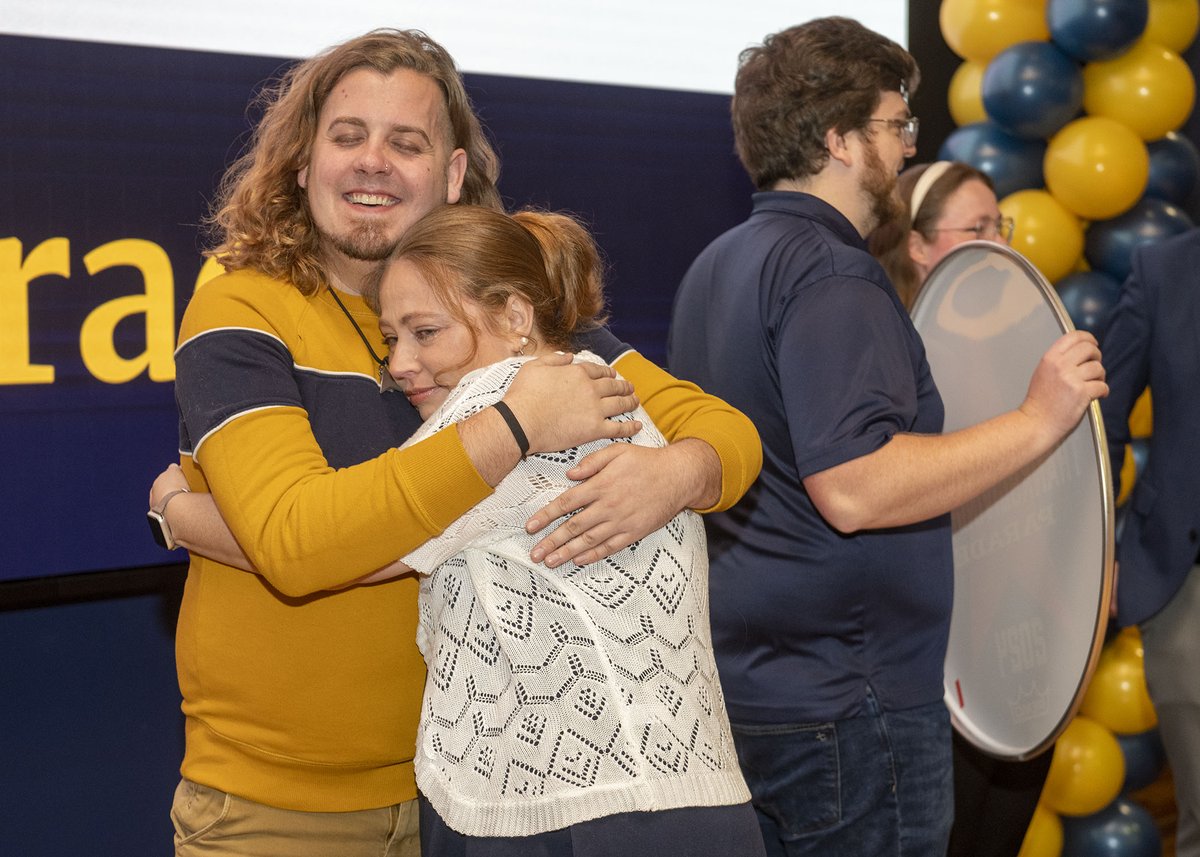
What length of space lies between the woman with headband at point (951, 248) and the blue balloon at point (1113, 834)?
489 mm

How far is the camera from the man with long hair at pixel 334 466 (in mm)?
1301

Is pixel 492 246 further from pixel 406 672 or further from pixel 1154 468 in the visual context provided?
pixel 1154 468

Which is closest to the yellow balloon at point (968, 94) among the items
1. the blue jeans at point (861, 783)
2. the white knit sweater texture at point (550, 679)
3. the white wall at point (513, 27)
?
the white wall at point (513, 27)

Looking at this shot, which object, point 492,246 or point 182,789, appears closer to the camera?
point 492,246

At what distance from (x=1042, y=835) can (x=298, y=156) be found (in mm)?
2752

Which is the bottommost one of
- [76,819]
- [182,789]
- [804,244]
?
[76,819]

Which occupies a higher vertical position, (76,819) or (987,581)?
(987,581)

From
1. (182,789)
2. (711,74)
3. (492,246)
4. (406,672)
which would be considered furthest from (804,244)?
(711,74)

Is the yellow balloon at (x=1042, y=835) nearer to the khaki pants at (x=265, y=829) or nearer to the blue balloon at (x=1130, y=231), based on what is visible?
the blue balloon at (x=1130, y=231)

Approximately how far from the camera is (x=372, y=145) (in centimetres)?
168

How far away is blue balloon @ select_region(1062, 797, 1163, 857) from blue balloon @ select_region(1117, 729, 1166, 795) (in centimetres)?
8

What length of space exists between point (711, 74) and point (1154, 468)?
1688mm

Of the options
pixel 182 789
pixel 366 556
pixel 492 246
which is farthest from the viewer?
pixel 182 789

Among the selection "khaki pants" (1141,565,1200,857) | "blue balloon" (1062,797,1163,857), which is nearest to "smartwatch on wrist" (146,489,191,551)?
"khaki pants" (1141,565,1200,857)
